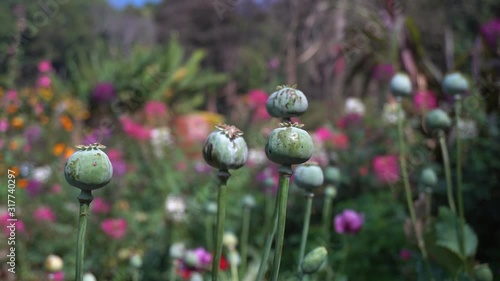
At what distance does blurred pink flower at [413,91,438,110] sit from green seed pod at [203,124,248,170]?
2.31 meters

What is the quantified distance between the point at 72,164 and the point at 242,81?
1889 centimetres

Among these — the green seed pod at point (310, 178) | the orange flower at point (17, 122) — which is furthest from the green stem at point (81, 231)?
the orange flower at point (17, 122)

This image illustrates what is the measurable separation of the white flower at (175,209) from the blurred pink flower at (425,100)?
142cm

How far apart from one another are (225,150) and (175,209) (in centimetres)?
206

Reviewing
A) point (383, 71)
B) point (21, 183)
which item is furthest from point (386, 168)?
point (21, 183)

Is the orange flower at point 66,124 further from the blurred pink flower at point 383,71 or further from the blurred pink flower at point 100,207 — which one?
the blurred pink flower at point 383,71

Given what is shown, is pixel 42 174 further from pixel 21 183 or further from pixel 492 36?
pixel 492 36

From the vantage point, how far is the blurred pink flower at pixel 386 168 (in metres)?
2.56

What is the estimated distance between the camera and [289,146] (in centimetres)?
55

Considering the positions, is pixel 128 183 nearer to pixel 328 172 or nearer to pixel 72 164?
pixel 328 172

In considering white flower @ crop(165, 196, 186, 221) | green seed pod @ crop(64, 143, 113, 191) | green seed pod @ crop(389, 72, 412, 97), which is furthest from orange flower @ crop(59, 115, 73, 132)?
green seed pod @ crop(64, 143, 113, 191)

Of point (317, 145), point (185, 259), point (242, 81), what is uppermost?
point (242, 81)

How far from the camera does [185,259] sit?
148 cm

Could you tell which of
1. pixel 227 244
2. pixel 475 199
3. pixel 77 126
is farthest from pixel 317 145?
pixel 77 126
